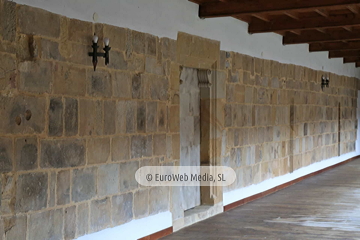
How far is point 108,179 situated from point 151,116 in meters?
0.89

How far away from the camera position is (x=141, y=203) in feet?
15.7

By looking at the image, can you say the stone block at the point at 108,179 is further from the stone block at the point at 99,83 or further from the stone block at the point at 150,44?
the stone block at the point at 150,44

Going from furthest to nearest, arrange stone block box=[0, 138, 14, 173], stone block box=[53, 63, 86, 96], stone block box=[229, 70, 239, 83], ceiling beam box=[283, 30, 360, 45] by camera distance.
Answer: ceiling beam box=[283, 30, 360, 45]
stone block box=[229, 70, 239, 83]
stone block box=[53, 63, 86, 96]
stone block box=[0, 138, 14, 173]

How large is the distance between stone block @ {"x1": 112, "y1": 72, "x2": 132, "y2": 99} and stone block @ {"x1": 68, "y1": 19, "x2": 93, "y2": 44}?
48 cm

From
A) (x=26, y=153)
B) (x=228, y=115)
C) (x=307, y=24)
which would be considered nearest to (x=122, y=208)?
(x=26, y=153)

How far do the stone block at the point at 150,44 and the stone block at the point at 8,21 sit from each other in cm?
167

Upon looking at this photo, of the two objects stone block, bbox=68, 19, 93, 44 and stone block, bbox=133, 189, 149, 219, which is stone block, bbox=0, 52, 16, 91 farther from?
stone block, bbox=133, 189, 149, 219

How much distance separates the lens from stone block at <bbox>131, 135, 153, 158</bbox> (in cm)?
468

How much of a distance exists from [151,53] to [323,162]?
7012 mm

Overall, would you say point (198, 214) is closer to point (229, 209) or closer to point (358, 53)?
point (229, 209)

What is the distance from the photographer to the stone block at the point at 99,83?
4.11m

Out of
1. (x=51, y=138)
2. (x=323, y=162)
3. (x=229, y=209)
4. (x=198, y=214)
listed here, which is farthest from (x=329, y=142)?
(x=51, y=138)

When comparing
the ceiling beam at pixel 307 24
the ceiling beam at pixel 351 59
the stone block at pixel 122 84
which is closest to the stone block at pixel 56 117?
the stone block at pixel 122 84

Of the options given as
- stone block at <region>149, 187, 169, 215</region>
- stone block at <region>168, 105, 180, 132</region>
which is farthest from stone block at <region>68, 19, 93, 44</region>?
stone block at <region>149, 187, 169, 215</region>
